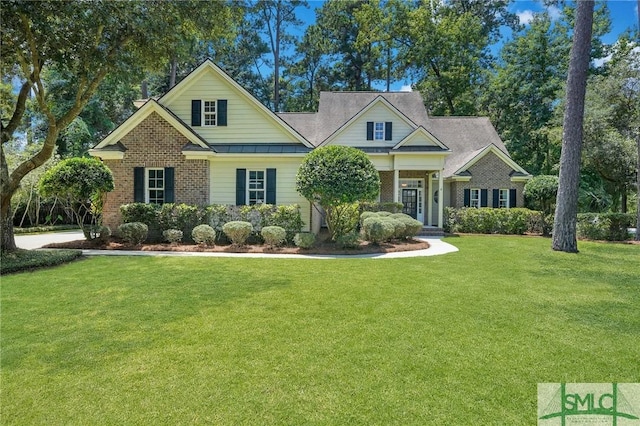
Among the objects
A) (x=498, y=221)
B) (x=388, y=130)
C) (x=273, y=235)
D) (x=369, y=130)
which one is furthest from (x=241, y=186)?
(x=498, y=221)

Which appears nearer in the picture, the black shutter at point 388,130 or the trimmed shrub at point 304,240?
the trimmed shrub at point 304,240

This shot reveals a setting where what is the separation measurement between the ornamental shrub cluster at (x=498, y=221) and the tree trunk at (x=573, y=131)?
218 inches

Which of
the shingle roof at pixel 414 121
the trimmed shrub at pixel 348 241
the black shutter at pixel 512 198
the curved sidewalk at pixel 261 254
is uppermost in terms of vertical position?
the shingle roof at pixel 414 121

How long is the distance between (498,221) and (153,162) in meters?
16.9

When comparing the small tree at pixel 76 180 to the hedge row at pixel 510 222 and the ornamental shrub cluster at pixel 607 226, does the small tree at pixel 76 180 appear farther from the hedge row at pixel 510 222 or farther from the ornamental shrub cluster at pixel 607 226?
the ornamental shrub cluster at pixel 607 226

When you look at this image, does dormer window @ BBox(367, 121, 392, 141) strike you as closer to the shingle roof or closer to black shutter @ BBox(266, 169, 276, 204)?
the shingle roof

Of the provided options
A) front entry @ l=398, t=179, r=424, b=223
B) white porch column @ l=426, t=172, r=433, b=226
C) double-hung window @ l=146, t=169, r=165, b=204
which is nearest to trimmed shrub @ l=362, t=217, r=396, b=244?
white porch column @ l=426, t=172, r=433, b=226

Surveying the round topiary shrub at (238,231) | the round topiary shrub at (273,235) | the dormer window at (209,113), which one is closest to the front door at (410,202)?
the round topiary shrub at (273,235)

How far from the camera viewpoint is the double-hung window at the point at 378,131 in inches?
782

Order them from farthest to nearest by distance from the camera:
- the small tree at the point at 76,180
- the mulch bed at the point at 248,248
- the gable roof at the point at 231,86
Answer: the gable roof at the point at 231,86, the mulch bed at the point at 248,248, the small tree at the point at 76,180

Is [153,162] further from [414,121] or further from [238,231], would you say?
[414,121]

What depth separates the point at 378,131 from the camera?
19.9 metres

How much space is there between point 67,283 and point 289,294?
16.1ft

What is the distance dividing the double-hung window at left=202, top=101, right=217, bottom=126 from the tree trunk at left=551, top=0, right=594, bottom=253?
546 inches
